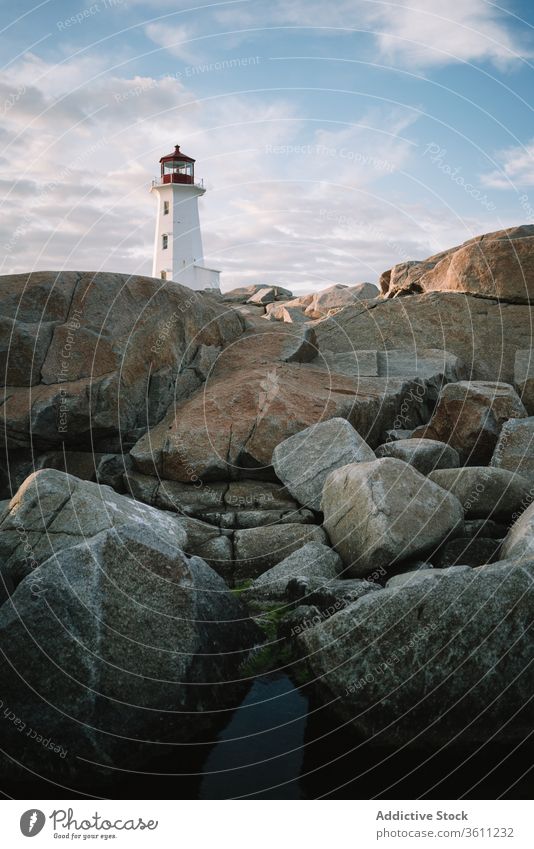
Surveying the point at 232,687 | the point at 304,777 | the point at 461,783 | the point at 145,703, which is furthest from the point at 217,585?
the point at 461,783

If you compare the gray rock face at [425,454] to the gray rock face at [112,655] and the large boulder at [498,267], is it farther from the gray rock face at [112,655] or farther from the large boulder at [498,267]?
the large boulder at [498,267]

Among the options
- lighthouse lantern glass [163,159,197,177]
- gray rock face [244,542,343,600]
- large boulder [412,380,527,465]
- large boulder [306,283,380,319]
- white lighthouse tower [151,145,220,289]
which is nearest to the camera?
gray rock face [244,542,343,600]

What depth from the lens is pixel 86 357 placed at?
1769 cm

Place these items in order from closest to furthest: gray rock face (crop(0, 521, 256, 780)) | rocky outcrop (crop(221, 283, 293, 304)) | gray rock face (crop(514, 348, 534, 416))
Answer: gray rock face (crop(0, 521, 256, 780)), gray rock face (crop(514, 348, 534, 416)), rocky outcrop (crop(221, 283, 293, 304))

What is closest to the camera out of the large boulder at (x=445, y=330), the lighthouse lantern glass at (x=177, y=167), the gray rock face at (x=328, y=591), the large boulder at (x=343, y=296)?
the gray rock face at (x=328, y=591)

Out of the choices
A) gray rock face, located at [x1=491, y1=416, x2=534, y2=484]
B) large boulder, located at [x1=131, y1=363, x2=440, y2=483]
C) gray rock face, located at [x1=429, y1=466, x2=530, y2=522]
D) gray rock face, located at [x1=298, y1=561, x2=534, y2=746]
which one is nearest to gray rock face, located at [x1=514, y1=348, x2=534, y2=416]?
large boulder, located at [x1=131, y1=363, x2=440, y2=483]

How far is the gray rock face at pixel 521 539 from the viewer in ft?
36.1

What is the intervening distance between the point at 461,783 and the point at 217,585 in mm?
3920

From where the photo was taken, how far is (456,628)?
8.54 metres

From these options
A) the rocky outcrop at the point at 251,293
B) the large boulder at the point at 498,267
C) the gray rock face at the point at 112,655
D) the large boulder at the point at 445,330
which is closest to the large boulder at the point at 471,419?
the large boulder at the point at 445,330

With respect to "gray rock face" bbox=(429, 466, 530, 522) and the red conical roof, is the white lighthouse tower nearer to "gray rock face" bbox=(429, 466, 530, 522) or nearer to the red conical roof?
the red conical roof

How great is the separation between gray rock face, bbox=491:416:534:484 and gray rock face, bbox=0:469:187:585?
6.57 meters

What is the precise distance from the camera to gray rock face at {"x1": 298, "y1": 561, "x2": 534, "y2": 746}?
8398 mm

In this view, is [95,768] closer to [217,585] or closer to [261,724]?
[261,724]
